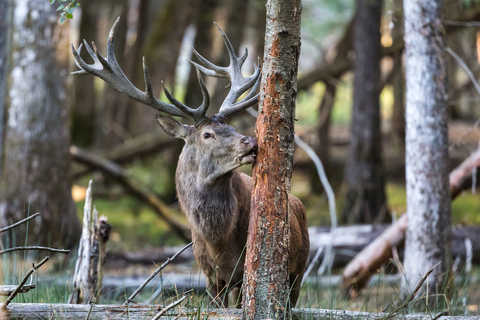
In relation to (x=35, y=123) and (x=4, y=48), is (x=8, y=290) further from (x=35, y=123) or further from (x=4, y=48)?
(x=4, y=48)

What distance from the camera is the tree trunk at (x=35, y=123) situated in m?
6.94

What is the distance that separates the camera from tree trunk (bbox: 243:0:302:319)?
125 inches

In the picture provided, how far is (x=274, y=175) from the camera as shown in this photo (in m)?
3.21

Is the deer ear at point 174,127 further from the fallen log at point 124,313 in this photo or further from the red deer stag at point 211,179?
the fallen log at point 124,313

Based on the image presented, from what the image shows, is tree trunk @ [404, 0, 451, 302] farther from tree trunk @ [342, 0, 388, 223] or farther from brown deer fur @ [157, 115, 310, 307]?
tree trunk @ [342, 0, 388, 223]

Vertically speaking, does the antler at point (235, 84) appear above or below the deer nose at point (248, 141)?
above

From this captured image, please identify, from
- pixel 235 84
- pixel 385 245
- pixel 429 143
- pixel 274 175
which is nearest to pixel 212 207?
pixel 274 175

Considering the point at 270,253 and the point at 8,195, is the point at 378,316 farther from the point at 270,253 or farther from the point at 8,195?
the point at 8,195

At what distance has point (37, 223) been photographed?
6.92m

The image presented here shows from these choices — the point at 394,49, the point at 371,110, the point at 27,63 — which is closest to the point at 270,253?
the point at 27,63

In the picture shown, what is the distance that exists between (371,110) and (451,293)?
16.1ft

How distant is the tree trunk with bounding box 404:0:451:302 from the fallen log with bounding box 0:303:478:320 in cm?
189

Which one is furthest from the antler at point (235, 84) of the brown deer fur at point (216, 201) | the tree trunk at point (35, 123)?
the tree trunk at point (35, 123)

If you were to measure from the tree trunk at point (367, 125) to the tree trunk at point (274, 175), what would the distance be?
625 cm
